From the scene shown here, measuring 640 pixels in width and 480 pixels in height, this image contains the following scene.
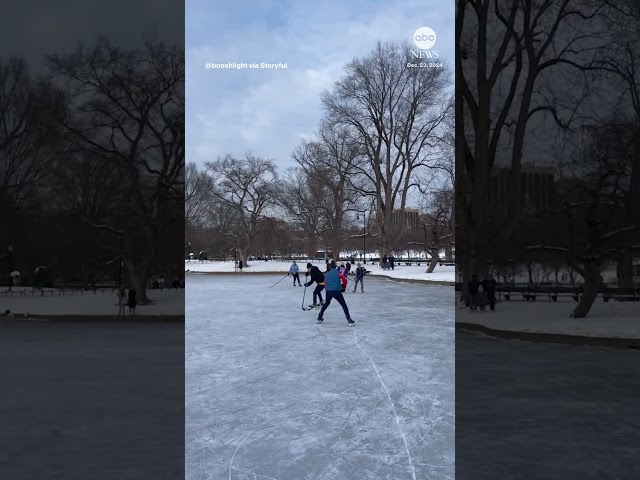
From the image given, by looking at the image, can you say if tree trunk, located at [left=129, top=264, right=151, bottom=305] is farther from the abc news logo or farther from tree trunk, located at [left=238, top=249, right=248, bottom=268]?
the abc news logo

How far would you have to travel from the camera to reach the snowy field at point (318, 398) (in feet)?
9.66

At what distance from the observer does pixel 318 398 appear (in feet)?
14.9

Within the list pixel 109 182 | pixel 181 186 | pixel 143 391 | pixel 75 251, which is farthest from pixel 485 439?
pixel 75 251

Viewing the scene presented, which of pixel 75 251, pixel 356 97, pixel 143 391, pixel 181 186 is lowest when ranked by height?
pixel 143 391

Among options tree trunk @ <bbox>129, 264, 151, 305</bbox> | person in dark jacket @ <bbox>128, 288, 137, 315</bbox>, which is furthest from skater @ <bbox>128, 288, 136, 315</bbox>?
tree trunk @ <bbox>129, 264, 151, 305</bbox>

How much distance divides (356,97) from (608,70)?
7714mm

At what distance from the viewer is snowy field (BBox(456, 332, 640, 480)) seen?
3162 millimetres

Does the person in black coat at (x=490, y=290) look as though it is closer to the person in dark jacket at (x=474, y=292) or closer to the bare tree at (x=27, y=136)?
the person in dark jacket at (x=474, y=292)

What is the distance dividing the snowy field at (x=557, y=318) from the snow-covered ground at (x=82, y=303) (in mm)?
5969

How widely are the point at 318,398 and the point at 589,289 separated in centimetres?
808

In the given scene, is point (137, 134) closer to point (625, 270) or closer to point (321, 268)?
point (321, 268)

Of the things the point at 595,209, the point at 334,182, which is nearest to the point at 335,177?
the point at 334,182

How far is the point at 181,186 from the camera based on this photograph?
23.1 feet

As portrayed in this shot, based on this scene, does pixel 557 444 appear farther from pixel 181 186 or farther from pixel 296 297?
pixel 296 297
